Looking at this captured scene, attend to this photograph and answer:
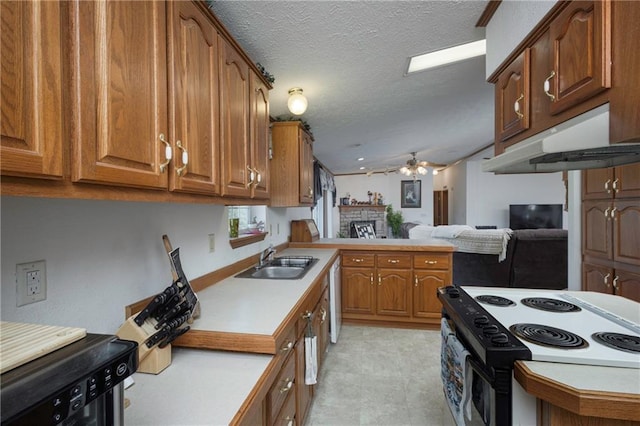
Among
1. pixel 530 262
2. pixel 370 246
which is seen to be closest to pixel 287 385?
pixel 370 246

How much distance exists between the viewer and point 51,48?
568mm

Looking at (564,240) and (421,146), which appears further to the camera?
(421,146)

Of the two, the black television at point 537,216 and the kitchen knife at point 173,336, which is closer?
the kitchen knife at point 173,336

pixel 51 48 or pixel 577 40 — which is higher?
pixel 577 40

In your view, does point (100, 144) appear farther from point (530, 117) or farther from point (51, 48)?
point (530, 117)

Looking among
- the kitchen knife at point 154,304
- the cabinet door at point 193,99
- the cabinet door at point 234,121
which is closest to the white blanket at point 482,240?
the cabinet door at point 234,121

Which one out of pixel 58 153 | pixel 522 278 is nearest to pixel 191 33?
pixel 58 153

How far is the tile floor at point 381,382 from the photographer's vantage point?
188cm

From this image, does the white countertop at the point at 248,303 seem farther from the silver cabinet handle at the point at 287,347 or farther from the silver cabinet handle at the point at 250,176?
the silver cabinet handle at the point at 250,176

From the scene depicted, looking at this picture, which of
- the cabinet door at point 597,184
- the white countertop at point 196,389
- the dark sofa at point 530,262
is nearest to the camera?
the white countertop at point 196,389

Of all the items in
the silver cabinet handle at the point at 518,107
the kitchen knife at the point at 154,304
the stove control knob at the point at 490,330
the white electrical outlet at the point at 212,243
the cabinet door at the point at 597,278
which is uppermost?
the silver cabinet handle at the point at 518,107

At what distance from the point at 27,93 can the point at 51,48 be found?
11 centimetres

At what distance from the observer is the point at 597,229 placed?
2.66 m

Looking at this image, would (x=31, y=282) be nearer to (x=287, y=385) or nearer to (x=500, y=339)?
(x=287, y=385)
